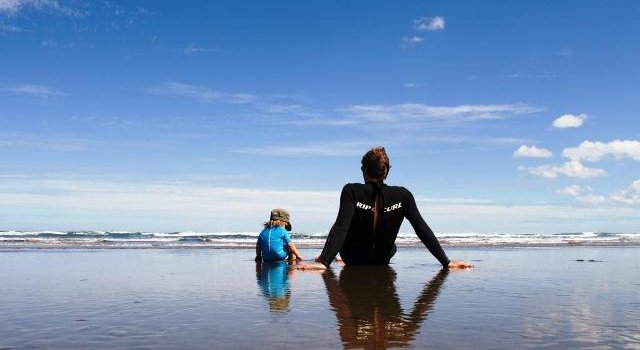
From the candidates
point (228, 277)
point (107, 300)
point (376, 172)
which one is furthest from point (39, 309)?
point (376, 172)

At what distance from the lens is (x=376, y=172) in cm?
710

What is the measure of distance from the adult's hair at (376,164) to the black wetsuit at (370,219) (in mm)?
126

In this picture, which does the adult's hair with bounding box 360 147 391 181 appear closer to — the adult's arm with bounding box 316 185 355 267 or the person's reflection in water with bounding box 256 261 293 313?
the adult's arm with bounding box 316 185 355 267

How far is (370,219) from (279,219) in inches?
124

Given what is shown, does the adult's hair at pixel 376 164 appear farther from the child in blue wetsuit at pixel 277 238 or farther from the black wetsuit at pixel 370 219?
the child in blue wetsuit at pixel 277 238

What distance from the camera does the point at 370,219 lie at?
7141 millimetres

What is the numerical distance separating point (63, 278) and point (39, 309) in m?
3.25

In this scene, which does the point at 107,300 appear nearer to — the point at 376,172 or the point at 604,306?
the point at 376,172

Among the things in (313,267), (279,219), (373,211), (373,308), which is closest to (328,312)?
(373,308)

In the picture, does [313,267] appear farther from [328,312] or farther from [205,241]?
[205,241]

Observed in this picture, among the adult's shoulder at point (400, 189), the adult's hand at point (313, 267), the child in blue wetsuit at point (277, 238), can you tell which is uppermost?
the adult's shoulder at point (400, 189)

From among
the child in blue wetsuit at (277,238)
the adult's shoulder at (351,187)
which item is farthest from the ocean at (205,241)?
the adult's shoulder at (351,187)

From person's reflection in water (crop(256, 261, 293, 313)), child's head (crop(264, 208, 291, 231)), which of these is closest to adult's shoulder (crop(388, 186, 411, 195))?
person's reflection in water (crop(256, 261, 293, 313))

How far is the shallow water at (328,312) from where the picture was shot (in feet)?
10.4
